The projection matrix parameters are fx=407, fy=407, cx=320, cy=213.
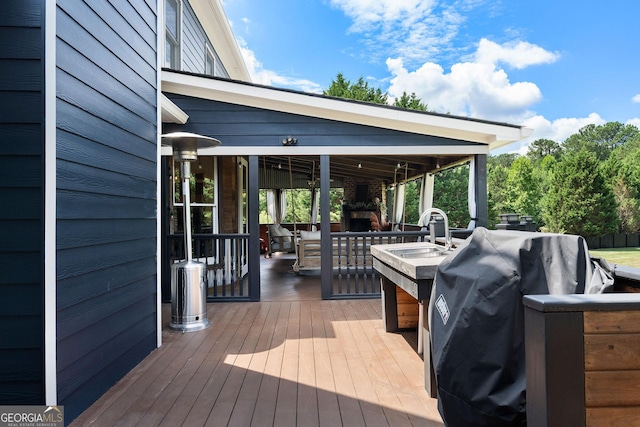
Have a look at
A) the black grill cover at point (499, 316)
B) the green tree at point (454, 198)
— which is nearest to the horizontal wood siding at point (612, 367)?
the black grill cover at point (499, 316)

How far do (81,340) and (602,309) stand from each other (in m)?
2.58

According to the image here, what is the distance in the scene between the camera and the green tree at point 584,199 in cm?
1496

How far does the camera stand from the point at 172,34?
598cm

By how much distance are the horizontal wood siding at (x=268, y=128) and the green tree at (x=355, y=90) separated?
63.0 feet

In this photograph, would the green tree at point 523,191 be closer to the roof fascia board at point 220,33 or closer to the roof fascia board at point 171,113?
the roof fascia board at point 220,33

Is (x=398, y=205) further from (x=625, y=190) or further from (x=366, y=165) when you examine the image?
(x=625, y=190)

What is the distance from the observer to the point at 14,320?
6.72 feet

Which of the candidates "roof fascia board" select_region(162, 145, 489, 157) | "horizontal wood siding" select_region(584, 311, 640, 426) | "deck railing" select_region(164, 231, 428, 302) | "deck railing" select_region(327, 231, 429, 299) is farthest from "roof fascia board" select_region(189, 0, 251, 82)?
"horizontal wood siding" select_region(584, 311, 640, 426)

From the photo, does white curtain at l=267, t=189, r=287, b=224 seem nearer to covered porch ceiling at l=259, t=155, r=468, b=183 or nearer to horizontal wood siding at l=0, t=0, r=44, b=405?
covered porch ceiling at l=259, t=155, r=468, b=183

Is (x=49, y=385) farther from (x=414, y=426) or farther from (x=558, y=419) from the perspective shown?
(x=558, y=419)

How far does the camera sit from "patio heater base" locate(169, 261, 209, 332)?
410 cm

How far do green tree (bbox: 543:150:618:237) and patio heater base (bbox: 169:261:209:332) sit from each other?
15.0 meters

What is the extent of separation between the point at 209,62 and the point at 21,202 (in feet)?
22.9

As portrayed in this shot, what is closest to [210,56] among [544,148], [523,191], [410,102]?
[523,191]
